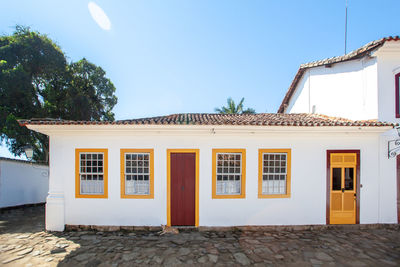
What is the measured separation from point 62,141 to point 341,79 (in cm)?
1125

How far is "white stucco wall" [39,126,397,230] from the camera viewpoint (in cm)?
654

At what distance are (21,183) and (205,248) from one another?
11187mm

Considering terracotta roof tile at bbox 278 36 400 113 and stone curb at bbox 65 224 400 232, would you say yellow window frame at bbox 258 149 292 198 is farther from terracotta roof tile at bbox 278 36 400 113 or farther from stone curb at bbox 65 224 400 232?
terracotta roof tile at bbox 278 36 400 113

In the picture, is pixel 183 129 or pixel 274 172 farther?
pixel 274 172

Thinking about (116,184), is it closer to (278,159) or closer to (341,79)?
(278,159)

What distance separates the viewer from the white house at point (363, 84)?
6880mm

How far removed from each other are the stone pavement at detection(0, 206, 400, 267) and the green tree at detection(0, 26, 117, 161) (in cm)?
917

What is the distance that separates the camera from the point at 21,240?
5816 millimetres

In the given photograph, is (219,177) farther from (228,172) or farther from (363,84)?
(363,84)

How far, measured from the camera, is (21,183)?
1054 cm

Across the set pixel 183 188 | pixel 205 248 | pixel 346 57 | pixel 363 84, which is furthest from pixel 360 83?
pixel 205 248

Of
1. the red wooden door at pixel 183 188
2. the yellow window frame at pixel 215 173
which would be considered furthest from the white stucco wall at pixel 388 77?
the red wooden door at pixel 183 188

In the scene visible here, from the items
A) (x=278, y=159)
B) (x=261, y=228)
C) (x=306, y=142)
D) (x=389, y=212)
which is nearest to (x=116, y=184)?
(x=261, y=228)

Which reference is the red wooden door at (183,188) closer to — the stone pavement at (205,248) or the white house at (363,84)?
the stone pavement at (205,248)
